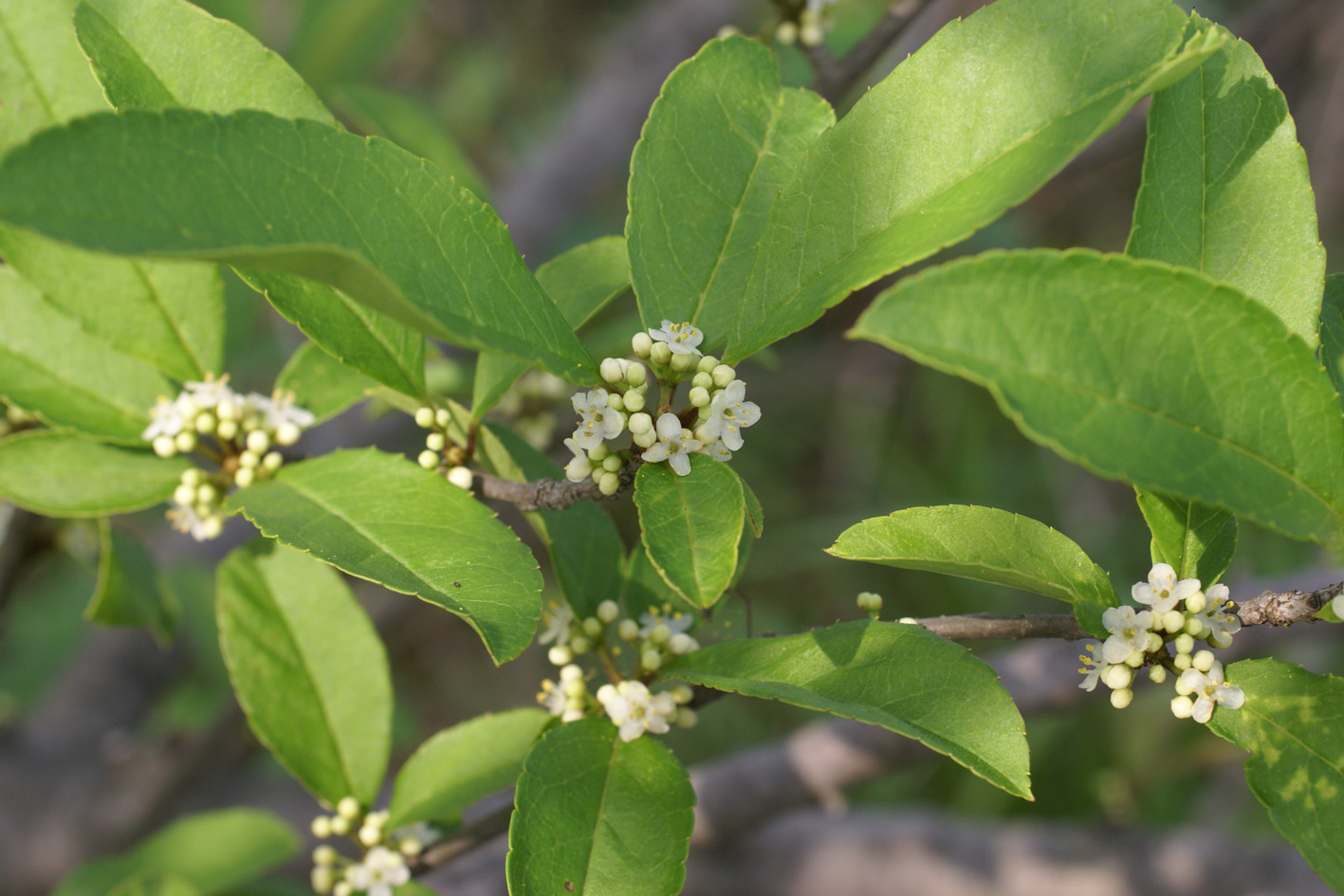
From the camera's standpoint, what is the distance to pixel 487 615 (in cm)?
114

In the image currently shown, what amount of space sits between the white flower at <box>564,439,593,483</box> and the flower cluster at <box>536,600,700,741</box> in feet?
1.33

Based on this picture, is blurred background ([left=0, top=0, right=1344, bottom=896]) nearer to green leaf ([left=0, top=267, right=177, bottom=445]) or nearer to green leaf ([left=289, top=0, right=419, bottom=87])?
green leaf ([left=289, top=0, right=419, bottom=87])

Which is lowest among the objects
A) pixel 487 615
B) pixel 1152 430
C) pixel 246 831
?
pixel 246 831

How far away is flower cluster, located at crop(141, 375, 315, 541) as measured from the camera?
1.72 meters

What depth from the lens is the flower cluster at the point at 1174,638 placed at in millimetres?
1260

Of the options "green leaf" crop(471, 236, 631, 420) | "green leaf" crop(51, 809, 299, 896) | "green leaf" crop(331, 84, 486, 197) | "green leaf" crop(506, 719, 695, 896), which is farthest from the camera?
"green leaf" crop(331, 84, 486, 197)

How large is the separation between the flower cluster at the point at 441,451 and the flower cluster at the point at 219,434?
1.16ft

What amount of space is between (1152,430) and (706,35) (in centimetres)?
451

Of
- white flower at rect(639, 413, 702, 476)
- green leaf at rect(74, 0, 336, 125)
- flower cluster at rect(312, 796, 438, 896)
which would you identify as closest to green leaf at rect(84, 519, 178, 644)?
flower cluster at rect(312, 796, 438, 896)

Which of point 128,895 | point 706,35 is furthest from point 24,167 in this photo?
point 706,35

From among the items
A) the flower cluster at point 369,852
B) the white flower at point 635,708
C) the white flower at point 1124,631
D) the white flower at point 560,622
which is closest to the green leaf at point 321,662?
the flower cluster at point 369,852

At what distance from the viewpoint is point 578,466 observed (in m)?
1.32

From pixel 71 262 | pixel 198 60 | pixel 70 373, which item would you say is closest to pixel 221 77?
pixel 198 60

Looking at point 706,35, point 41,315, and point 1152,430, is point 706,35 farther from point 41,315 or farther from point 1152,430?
point 1152,430
